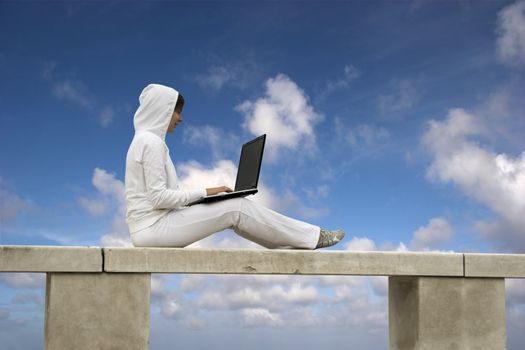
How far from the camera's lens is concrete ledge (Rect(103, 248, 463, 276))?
5.25m

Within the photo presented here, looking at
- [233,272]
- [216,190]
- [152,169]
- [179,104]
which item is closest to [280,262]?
[233,272]

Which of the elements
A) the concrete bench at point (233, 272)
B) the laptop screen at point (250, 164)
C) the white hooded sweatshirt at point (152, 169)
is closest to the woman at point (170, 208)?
the white hooded sweatshirt at point (152, 169)

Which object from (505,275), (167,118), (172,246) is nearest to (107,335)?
(172,246)

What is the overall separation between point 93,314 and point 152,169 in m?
1.22

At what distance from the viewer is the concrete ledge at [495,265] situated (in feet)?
18.5

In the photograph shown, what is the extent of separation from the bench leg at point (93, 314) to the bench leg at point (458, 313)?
2259mm

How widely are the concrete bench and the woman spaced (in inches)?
12.4

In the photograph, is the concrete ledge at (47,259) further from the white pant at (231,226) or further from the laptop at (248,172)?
the laptop at (248,172)

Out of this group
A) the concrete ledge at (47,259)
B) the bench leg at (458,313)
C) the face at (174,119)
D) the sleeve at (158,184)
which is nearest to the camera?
the concrete ledge at (47,259)

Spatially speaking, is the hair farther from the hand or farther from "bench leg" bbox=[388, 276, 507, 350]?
"bench leg" bbox=[388, 276, 507, 350]

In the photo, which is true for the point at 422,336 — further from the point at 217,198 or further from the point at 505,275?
the point at 217,198

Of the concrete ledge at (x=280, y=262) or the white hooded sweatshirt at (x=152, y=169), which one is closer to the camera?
the concrete ledge at (x=280, y=262)

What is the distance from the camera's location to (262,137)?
5715mm

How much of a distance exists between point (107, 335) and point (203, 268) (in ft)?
2.94
